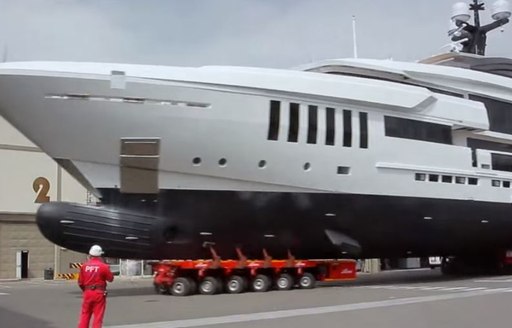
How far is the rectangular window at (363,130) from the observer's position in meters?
20.5

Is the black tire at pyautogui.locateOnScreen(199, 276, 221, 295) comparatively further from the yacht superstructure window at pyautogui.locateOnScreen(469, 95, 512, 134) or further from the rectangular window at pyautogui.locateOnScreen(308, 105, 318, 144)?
the yacht superstructure window at pyautogui.locateOnScreen(469, 95, 512, 134)

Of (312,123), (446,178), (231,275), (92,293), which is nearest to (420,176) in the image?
(446,178)

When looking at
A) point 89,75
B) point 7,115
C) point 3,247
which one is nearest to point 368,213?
point 89,75

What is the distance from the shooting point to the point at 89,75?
18016 millimetres

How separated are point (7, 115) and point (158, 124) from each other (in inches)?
160

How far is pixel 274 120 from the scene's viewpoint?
63.4 feet

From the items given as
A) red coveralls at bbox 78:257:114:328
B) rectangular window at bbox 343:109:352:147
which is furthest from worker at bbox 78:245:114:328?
rectangular window at bbox 343:109:352:147

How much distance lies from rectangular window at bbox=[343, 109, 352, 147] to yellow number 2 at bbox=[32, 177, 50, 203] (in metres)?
20.2

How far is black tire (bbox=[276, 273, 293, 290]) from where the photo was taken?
2016 cm

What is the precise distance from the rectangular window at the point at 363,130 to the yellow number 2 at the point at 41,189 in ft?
66.5

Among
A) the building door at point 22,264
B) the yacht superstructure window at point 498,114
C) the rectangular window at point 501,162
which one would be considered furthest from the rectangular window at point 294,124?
the building door at point 22,264

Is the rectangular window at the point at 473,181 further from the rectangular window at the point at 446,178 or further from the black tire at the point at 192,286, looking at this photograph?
the black tire at the point at 192,286

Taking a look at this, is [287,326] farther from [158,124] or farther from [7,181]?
[7,181]

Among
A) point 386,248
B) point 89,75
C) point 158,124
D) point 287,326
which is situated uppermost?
point 89,75
